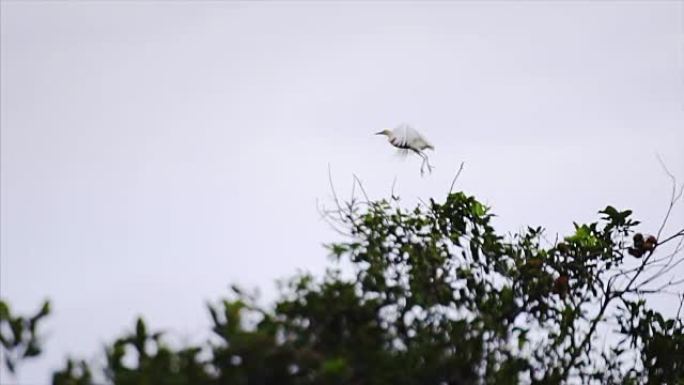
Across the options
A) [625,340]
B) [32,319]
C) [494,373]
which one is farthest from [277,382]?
[625,340]

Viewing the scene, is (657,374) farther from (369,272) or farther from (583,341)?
(369,272)

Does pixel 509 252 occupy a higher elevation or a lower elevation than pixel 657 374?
higher

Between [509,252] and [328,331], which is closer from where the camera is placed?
[328,331]

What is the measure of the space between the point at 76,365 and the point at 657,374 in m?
4.47

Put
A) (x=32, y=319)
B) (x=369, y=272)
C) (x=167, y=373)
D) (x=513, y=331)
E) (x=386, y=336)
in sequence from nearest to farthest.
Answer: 1. (x=167, y=373)
2. (x=32, y=319)
3. (x=386, y=336)
4. (x=369, y=272)
5. (x=513, y=331)

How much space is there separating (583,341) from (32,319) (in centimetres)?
356

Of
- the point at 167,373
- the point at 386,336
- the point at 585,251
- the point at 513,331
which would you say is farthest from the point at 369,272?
the point at 585,251

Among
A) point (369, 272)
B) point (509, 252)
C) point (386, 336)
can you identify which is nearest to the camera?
point (386, 336)

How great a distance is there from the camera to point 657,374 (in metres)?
7.64

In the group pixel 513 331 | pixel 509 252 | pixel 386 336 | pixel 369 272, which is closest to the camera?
pixel 386 336

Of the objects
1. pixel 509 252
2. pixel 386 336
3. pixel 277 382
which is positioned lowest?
pixel 277 382

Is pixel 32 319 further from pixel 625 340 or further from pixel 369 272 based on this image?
pixel 625 340

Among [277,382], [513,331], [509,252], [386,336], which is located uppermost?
[509,252]

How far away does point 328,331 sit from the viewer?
16.9ft
